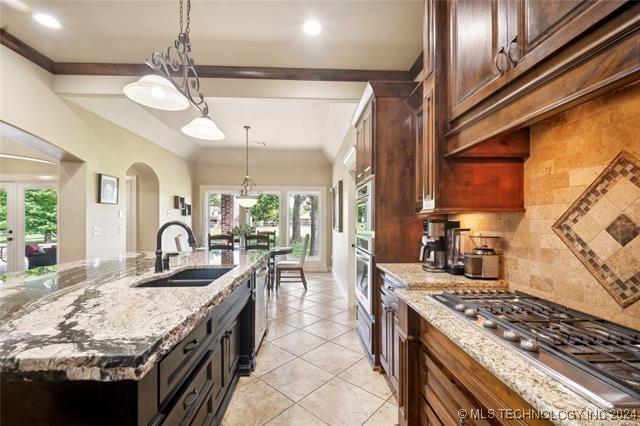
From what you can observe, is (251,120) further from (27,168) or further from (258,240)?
(27,168)

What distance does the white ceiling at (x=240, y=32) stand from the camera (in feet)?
6.83

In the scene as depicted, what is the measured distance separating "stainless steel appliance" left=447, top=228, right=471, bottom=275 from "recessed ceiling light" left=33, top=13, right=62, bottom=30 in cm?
357

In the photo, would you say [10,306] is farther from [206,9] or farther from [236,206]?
[236,206]

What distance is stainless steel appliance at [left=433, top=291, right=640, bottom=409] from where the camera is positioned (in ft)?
2.05

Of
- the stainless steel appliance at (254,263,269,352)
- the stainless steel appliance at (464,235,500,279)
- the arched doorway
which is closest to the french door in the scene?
the arched doorway

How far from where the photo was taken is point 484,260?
66.9 inches

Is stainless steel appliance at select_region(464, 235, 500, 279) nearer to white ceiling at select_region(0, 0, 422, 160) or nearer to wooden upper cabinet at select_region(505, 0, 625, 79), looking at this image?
wooden upper cabinet at select_region(505, 0, 625, 79)

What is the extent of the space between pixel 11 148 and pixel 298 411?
5707mm

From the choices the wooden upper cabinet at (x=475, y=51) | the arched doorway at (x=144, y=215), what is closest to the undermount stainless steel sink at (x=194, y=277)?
the wooden upper cabinet at (x=475, y=51)

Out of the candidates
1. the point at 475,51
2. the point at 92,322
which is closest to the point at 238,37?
the point at 475,51

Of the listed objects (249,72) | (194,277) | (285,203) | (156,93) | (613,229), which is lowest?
(194,277)

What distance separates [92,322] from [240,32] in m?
2.38

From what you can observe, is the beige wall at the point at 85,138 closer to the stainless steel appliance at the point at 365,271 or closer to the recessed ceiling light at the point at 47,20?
the recessed ceiling light at the point at 47,20

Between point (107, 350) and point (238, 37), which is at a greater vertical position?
point (238, 37)
